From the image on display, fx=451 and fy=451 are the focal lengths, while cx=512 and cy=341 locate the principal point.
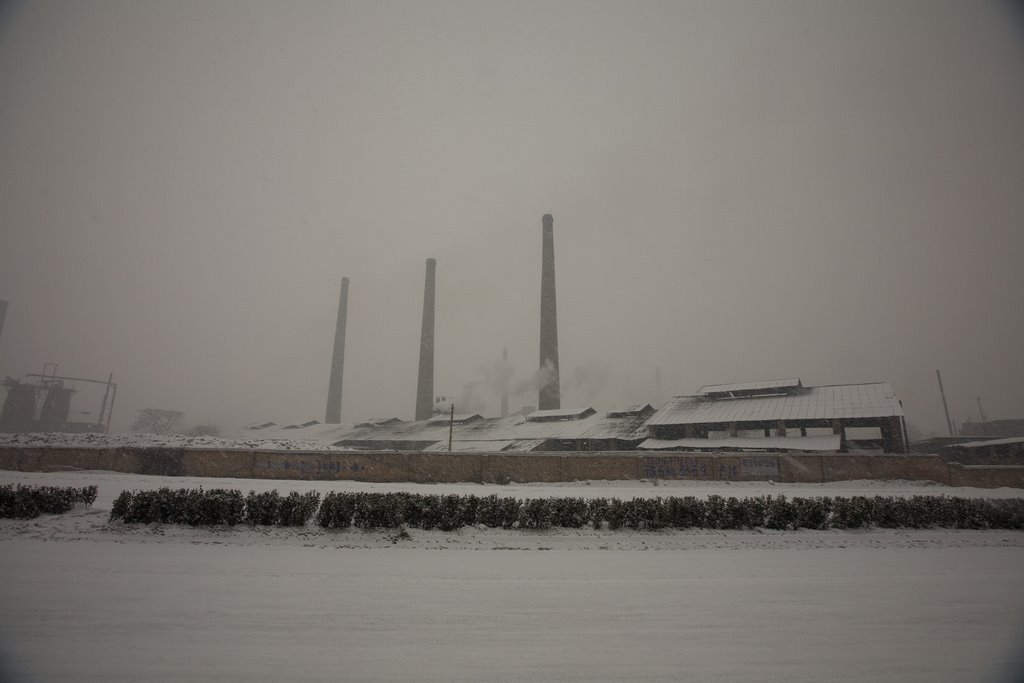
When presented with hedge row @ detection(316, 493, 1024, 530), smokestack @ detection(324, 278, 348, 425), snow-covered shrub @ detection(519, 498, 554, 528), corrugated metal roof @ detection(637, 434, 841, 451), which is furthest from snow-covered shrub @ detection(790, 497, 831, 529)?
smokestack @ detection(324, 278, 348, 425)

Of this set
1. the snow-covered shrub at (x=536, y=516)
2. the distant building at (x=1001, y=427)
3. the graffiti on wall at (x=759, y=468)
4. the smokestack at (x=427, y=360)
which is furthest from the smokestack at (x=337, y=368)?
the distant building at (x=1001, y=427)

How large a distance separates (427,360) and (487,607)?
46154 mm

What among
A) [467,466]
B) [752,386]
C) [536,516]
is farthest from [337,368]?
[536,516]

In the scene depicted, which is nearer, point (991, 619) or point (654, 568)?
point (991, 619)

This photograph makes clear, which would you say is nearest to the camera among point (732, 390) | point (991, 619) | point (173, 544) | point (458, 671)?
point (458, 671)

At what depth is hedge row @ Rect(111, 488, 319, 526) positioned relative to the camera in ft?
29.4

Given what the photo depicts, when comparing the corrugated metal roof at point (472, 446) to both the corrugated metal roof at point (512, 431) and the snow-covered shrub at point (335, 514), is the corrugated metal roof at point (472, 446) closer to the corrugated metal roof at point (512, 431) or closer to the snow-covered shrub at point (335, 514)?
the corrugated metal roof at point (512, 431)

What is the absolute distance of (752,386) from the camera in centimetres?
2975

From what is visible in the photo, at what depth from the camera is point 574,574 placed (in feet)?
22.3

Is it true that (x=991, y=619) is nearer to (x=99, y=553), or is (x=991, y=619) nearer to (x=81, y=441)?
(x=99, y=553)

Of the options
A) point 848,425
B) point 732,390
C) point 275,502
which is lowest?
point 275,502

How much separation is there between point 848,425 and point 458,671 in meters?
27.9

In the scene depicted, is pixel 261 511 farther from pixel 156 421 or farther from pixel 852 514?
pixel 156 421

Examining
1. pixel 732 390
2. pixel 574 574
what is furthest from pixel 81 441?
pixel 732 390
